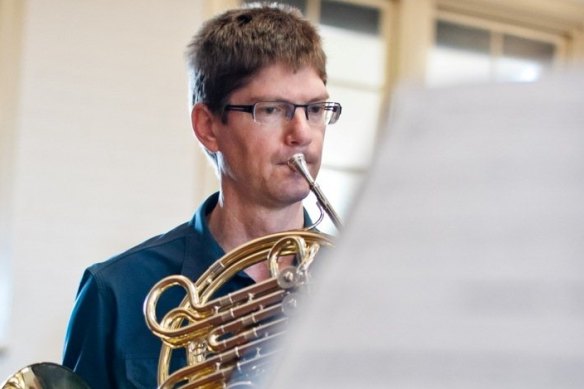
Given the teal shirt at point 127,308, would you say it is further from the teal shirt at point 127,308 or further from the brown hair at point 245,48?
the brown hair at point 245,48

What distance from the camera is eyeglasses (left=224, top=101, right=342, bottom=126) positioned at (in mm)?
1220

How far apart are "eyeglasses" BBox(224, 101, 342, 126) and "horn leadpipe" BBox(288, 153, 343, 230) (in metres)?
0.05

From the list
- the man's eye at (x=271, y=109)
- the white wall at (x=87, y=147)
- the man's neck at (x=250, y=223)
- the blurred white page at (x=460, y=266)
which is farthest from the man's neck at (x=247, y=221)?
the white wall at (x=87, y=147)

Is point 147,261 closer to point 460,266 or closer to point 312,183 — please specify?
point 312,183

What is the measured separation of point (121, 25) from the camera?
313 centimetres

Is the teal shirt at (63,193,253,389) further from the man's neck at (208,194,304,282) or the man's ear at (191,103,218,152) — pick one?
the man's ear at (191,103,218,152)

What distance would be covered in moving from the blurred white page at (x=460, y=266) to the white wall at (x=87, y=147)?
281 cm

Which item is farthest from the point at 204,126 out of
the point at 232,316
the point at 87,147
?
the point at 87,147

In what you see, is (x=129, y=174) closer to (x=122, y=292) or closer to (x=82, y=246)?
(x=82, y=246)

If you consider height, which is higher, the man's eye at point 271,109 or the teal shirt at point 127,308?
the man's eye at point 271,109

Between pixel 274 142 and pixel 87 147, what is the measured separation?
194 cm

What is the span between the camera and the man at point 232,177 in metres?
1.17

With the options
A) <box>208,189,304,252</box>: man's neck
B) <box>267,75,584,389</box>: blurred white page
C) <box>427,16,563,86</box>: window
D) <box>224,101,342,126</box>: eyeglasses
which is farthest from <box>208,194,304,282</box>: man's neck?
<box>427,16,563,86</box>: window

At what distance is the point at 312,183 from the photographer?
1.17m
